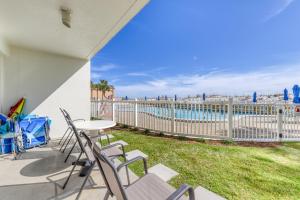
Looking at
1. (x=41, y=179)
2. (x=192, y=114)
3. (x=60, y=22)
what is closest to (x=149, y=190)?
(x=41, y=179)

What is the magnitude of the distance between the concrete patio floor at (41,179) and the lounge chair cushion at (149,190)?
2.90ft

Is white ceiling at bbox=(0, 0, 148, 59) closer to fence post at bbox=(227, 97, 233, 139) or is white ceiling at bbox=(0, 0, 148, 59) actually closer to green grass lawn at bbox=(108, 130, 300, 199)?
green grass lawn at bbox=(108, 130, 300, 199)

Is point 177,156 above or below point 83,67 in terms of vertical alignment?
below

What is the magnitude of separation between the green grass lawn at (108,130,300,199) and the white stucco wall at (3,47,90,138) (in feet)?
8.29

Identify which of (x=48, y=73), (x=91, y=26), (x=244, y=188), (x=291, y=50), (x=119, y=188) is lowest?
(x=244, y=188)

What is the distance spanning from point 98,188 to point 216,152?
2.58 m

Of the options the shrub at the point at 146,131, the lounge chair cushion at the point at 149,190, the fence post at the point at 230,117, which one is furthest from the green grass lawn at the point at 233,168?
the shrub at the point at 146,131

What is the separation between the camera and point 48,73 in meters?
4.77

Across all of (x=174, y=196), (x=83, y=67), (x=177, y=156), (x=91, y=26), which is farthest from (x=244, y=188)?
(x=83, y=67)

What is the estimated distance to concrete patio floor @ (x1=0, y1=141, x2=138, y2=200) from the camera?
2.06 m

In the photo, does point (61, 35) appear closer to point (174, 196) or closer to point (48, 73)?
point (48, 73)

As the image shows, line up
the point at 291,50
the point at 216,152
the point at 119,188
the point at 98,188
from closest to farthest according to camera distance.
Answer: the point at 119,188 < the point at 98,188 < the point at 216,152 < the point at 291,50

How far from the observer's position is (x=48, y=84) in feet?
15.6

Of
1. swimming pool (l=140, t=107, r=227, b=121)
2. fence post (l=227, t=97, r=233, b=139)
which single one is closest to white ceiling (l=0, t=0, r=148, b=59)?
swimming pool (l=140, t=107, r=227, b=121)
